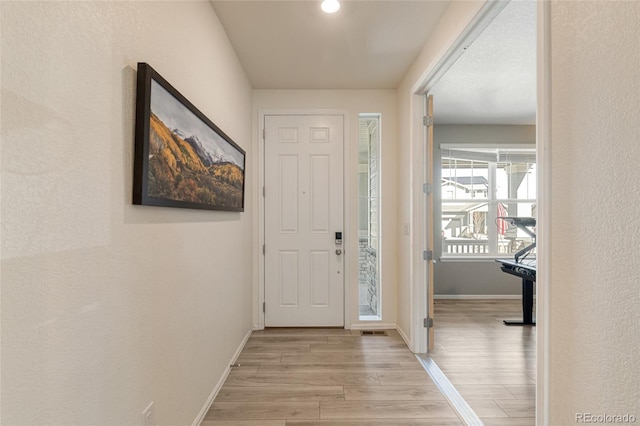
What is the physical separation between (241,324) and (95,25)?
2.43m

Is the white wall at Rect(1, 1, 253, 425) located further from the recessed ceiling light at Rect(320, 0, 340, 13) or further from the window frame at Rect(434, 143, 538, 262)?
the window frame at Rect(434, 143, 538, 262)

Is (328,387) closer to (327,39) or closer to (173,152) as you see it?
(173,152)

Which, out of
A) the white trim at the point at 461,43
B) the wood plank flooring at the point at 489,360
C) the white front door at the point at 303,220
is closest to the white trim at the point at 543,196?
the white trim at the point at 461,43

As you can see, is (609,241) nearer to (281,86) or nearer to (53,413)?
(53,413)

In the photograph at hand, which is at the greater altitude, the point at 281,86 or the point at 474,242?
the point at 281,86

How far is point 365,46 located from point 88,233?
2.33m

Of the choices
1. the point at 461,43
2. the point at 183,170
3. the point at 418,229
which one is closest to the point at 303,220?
the point at 418,229

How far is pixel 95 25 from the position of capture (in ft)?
3.13

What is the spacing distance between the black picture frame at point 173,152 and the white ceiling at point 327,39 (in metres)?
0.86

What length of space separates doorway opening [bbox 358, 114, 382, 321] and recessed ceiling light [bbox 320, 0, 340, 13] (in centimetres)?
145

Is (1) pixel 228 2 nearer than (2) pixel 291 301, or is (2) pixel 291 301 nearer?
(1) pixel 228 2

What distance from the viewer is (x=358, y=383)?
2.20m

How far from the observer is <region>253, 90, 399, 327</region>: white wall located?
3242mm

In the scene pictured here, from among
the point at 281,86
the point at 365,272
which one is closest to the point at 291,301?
the point at 365,272
